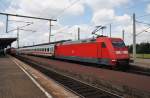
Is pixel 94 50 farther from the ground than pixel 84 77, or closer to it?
farther from the ground

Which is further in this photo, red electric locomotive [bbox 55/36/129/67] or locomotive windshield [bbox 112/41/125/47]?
locomotive windshield [bbox 112/41/125/47]

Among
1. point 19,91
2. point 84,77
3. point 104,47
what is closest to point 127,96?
point 19,91

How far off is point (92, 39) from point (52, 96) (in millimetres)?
18818

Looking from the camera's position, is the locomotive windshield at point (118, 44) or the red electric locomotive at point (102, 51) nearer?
the red electric locomotive at point (102, 51)

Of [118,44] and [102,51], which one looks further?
[102,51]

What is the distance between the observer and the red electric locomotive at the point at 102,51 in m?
26.4

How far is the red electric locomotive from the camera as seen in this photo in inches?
1041

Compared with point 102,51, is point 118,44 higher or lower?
Answer: higher

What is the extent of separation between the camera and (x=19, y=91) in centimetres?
1375

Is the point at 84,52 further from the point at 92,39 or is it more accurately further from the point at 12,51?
the point at 12,51

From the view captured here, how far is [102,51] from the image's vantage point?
91.7 ft

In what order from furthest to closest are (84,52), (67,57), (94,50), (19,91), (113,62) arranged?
(67,57), (84,52), (94,50), (113,62), (19,91)

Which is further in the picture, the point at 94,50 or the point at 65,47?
the point at 65,47

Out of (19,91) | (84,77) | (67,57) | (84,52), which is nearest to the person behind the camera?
(19,91)
